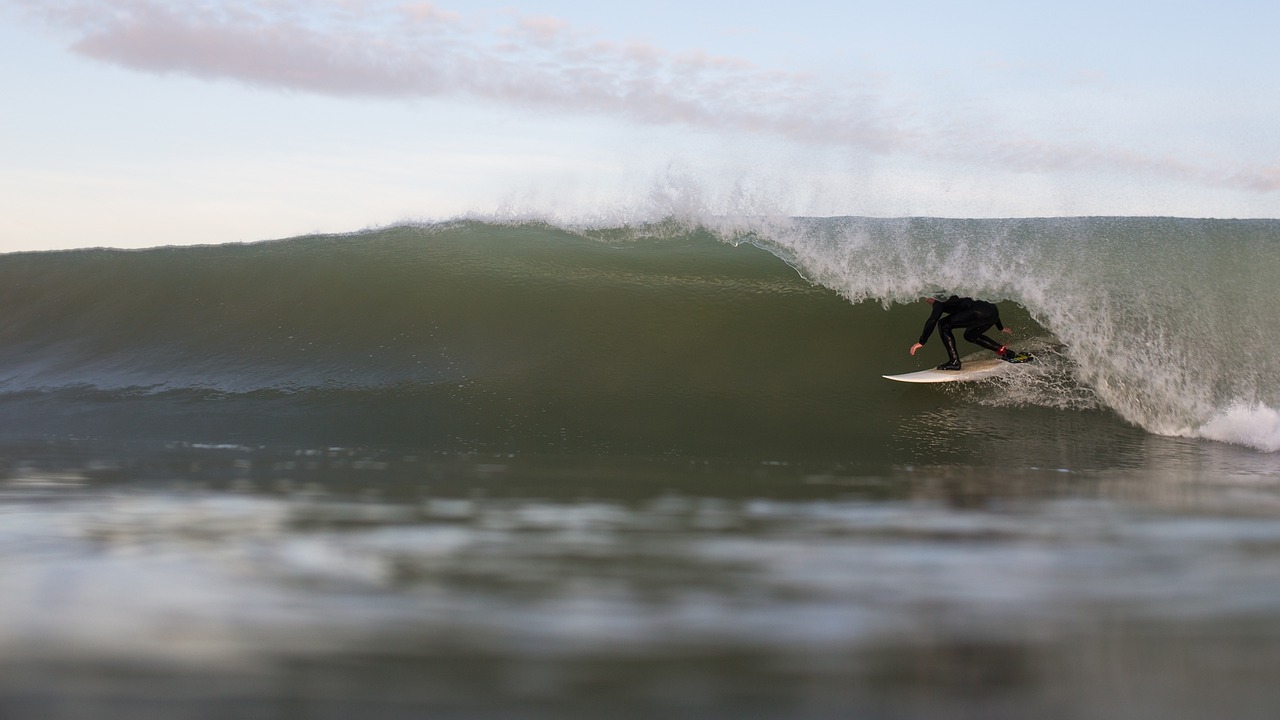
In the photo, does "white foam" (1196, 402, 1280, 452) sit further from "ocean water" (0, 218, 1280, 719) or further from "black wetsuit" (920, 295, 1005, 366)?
"black wetsuit" (920, 295, 1005, 366)

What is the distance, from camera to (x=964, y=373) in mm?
7762

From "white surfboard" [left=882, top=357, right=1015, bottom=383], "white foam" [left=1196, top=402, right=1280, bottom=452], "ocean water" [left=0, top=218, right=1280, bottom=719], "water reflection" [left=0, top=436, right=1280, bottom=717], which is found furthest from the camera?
"white surfboard" [left=882, top=357, right=1015, bottom=383]

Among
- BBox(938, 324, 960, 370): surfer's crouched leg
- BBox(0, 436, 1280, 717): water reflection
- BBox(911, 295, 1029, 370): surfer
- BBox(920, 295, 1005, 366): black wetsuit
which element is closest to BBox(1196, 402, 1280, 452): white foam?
BBox(911, 295, 1029, 370): surfer

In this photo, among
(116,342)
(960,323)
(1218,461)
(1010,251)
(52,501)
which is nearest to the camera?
(52,501)

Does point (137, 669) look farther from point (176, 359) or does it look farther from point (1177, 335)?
point (1177, 335)

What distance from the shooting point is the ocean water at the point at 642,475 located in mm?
2074

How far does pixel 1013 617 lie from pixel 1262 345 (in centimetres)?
717

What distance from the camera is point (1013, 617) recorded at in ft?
8.30

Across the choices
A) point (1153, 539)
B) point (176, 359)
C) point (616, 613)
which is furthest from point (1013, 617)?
point (176, 359)

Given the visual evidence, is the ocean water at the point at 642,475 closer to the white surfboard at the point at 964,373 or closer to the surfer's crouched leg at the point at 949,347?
the white surfboard at the point at 964,373

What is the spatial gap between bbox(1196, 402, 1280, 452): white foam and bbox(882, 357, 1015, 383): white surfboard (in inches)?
56.7

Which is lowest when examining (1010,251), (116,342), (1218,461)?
(1218,461)

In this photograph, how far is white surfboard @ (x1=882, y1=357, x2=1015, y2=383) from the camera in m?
7.77

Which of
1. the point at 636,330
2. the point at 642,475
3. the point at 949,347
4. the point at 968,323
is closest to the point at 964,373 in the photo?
the point at 949,347
